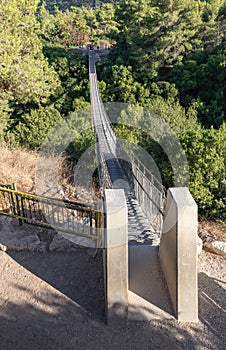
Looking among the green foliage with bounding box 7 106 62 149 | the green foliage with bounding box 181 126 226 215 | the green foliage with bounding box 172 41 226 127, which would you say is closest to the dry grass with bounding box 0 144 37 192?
the green foliage with bounding box 7 106 62 149

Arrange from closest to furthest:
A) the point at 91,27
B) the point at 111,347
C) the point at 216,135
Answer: the point at 111,347 < the point at 216,135 < the point at 91,27

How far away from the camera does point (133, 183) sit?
8.30 meters

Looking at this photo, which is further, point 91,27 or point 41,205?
point 91,27

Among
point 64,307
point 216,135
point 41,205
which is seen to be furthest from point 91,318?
point 216,135

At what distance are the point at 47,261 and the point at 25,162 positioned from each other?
4592 millimetres

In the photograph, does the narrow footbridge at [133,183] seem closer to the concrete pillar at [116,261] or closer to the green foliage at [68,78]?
the concrete pillar at [116,261]

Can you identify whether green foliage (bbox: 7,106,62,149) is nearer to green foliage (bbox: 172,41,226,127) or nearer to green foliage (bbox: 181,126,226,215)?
green foliage (bbox: 181,126,226,215)

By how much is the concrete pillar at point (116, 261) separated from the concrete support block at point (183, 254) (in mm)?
623

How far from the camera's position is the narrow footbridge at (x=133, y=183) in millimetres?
5432

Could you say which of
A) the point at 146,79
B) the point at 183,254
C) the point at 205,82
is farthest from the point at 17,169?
the point at 146,79

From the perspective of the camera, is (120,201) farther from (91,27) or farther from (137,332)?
(91,27)

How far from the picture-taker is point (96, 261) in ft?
15.9

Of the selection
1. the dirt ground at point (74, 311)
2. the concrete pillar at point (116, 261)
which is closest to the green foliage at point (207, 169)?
the dirt ground at point (74, 311)

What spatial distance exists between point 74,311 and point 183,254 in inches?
64.9
